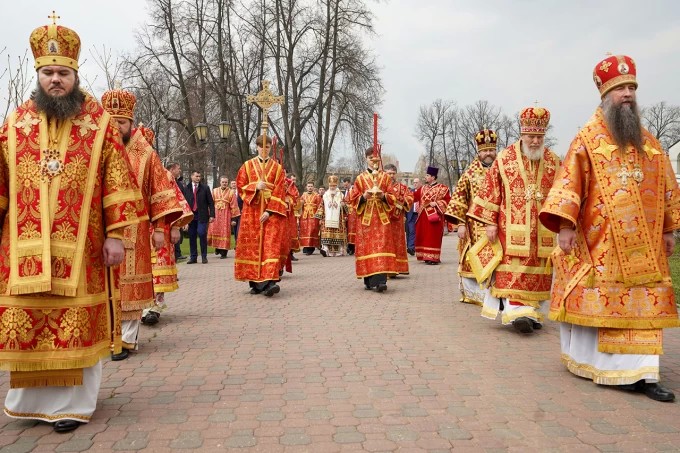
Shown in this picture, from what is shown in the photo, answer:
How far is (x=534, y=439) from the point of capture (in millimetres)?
3674

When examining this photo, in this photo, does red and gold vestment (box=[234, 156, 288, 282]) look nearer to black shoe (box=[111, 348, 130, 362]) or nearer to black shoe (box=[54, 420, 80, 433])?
black shoe (box=[111, 348, 130, 362])

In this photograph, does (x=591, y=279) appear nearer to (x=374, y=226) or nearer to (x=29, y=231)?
(x=29, y=231)

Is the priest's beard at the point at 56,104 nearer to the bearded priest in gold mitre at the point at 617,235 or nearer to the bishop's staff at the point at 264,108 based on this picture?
the bearded priest in gold mitre at the point at 617,235

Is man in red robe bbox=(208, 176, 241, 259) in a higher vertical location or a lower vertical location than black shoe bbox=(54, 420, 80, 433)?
higher

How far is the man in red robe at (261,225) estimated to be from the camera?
370 inches

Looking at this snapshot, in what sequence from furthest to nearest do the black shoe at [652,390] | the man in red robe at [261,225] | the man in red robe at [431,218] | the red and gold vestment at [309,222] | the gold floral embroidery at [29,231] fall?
the red and gold vestment at [309,222] → the man in red robe at [431,218] → the man in red robe at [261,225] → the black shoe at [652,390] → the gold floral embroidery at [29,231]

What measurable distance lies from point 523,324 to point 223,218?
12.6 meters

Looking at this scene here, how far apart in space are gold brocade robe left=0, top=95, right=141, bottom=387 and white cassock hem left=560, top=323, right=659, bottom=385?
3462 mm

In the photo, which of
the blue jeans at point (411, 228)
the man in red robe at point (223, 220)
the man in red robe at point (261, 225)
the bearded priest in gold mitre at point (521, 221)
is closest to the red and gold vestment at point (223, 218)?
the man in red robe at point (223, 220)

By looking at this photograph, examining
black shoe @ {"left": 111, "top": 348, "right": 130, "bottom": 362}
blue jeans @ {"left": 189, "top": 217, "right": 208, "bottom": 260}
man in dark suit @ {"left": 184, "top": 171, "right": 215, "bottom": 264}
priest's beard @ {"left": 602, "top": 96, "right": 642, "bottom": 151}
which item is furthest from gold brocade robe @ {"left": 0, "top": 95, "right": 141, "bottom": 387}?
blue jeans @ {"left": 189, "top": 217, "right": 208, "bottom": 260}

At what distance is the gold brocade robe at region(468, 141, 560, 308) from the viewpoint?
6613 millimetres

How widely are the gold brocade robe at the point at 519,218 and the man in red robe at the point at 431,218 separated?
7.95m

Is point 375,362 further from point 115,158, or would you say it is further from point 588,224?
point 115,158

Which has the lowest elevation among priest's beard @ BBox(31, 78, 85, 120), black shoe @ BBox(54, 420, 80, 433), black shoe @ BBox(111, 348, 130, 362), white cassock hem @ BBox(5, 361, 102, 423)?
black shoe @ BBox(54, 420, 80, 433)
